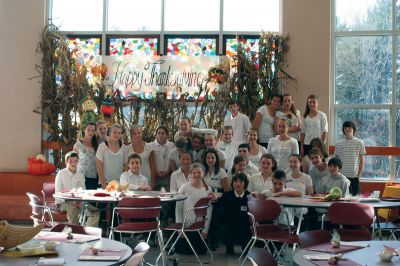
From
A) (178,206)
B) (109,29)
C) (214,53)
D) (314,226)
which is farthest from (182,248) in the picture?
(109,29)

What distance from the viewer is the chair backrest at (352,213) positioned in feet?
21.1

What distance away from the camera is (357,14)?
11344mm

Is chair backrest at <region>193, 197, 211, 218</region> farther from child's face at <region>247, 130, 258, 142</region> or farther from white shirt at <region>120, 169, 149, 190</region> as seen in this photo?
child's face at <region>247, 130, 258, 142</region>

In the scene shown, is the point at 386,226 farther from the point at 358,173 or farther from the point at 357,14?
the point at 357,14

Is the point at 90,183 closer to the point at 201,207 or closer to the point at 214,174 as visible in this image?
the point at 214,174

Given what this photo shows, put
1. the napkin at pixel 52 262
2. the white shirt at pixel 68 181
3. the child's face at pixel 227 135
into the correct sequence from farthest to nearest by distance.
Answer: the child's face at pixel 227 135
the white shirt at pixel 68 181
the napkin at pixel 52 262

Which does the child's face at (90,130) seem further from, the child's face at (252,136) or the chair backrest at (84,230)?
the chair backrest at (84,230)

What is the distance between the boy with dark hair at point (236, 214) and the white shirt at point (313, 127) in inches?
72.7

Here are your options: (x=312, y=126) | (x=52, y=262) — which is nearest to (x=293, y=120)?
(x=312, y=126)

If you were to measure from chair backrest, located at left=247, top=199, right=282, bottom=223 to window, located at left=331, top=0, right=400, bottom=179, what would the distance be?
4.55 metres

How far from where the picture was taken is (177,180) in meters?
8.71

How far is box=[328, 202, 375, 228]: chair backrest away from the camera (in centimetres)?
643

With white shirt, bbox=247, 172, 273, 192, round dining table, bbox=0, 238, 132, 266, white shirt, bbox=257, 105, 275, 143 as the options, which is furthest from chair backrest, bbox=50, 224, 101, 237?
white shirt, bbox=257, 105, 275, 143

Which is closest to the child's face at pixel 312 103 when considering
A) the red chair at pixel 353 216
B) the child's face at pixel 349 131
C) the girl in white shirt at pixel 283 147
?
the child's face at pixel 349 131
